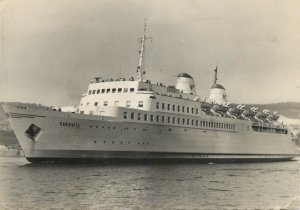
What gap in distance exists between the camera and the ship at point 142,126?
91.5ft

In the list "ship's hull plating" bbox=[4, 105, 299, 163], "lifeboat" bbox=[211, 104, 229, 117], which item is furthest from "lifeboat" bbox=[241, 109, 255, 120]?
"ship's hull plating" bbox=[4, 105, 299, 163]

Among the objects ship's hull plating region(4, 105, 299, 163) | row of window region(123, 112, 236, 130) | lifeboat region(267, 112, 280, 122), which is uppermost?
lifeboat region(267, 112, 280, 122)

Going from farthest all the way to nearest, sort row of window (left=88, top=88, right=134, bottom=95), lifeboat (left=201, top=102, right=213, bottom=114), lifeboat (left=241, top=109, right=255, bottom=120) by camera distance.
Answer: lifeboat (left=241, top=109, right=255, bottom=120) < lifeboat (left=201, top=102, right=213, bottom=114) < row of window (left=88, top=88, right=134, bottom=95)

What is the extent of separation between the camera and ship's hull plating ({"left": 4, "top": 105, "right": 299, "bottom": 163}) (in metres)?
27.8

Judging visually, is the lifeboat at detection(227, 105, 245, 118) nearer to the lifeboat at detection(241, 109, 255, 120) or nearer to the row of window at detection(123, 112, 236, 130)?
the lifeboat at detection(241, 109, 255, 120)

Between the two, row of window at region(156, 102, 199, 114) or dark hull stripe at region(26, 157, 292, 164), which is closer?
dark hull stripe at region(26, 157, 292, 164)

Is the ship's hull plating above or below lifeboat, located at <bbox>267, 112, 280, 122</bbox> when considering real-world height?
below

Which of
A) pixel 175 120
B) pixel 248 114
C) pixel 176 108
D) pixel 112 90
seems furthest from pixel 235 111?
pixel 112 90

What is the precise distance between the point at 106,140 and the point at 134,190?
10589 millimetres

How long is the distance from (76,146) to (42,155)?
2305mm

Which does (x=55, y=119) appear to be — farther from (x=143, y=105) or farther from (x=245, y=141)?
(x=245, y=141)

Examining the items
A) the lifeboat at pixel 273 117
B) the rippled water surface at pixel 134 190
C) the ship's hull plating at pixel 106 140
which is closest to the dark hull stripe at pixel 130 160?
the ship's hull plating at pixel 106 140

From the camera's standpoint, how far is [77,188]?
772 inches

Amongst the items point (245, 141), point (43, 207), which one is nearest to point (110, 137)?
point (43, 207)
